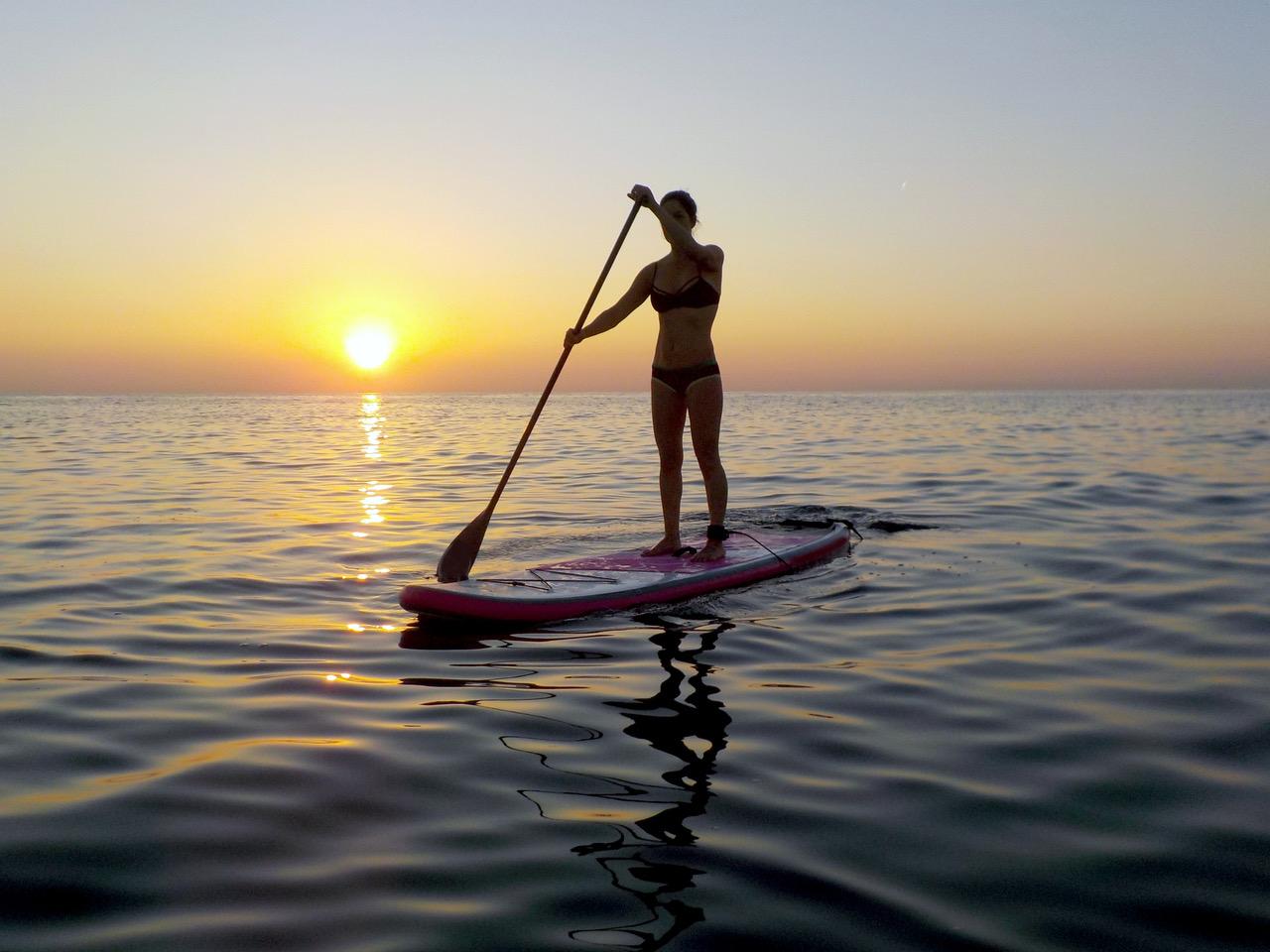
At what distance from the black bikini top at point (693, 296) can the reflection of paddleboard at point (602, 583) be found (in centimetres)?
160

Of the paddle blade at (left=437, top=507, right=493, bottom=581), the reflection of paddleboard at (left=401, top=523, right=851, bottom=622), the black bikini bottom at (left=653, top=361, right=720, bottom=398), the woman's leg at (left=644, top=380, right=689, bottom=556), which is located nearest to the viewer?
the reflection of paddleboard at (left=401, top=523, right=851, bottom=622)

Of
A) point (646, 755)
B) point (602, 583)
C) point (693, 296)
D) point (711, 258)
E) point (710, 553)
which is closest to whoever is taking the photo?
point (646, 755)

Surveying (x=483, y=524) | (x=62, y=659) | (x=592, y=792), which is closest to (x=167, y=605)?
(x=62, y=659)

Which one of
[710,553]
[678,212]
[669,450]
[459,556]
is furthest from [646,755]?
[678,212]

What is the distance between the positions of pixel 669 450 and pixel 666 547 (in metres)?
0.63

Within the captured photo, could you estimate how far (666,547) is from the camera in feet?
20.9

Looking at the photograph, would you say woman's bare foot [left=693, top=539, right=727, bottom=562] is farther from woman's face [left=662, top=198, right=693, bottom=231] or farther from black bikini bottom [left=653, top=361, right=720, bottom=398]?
woman's face [left=662, top=198, right=693, bottom=231]

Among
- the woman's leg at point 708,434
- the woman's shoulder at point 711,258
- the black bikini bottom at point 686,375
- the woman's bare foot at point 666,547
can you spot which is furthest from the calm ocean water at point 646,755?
the woman's shoulder at point 711,258

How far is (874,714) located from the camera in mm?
3531

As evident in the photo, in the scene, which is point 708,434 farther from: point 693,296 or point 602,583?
point 602,583

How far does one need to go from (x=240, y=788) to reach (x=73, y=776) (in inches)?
21.4

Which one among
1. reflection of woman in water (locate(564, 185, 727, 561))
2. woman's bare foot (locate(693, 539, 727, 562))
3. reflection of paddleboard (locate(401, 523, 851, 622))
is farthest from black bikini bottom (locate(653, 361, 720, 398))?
reflection of paddleboard (locate(401, 523, 851, 622))

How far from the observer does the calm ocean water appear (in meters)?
2.15

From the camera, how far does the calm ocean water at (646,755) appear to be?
2148 millimetres
